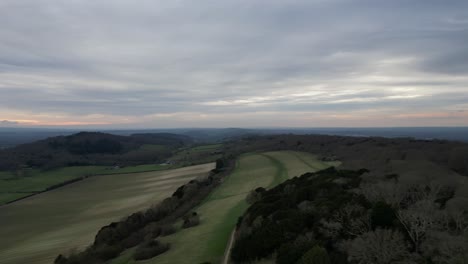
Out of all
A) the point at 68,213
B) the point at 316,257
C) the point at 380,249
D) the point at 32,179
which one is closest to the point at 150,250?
the point at 316,257

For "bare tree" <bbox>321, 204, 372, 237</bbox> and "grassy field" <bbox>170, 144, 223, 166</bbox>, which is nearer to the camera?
"bare tree" <bbox>321, 204, 372, 237</bbox>

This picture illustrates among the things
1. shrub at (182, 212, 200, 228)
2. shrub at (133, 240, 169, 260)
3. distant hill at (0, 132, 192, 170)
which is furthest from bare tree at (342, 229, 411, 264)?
distant hill at (0, 132, 192, 170)

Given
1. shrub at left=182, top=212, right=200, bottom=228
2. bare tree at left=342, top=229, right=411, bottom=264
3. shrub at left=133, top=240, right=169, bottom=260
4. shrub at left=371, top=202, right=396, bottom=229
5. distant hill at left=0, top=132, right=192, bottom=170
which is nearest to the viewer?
bare tree at left=342, top=229, right=411, bottom=264

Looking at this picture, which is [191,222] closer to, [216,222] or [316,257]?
[216,222]

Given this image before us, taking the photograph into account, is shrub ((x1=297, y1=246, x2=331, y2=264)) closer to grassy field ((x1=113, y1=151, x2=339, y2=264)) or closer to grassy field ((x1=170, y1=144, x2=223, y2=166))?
grassy field ((x1=113, y1=151, x2=339, y2=264))

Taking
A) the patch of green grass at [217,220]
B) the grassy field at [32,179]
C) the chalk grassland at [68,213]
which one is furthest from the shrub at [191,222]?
the grassy field at [32,179]

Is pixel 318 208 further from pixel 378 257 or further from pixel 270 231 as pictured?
pixel 378 257

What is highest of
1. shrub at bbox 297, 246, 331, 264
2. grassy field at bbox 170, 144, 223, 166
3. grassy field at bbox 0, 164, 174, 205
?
shrub at bbox 297, 246, 331, 264

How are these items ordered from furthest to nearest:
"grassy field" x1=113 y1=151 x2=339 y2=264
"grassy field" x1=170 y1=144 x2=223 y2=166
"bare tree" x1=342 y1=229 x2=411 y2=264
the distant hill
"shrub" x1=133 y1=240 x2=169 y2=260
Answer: the distant hill → "grassy field" x1=170 y1=144 x2=223 y2=166 → "shrub" x1=133 y1=240 x2=169 y2=260 → "grassy field" x1=113 y1=151 x2=339 y2=264 → "bare tree" x1=342 y1=229 x2=411 y2=264
